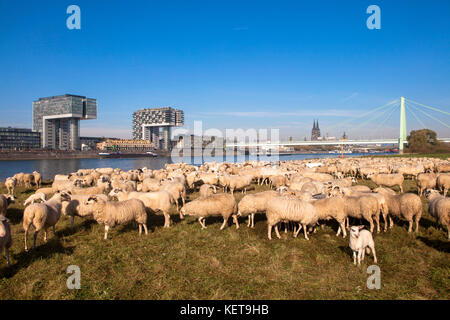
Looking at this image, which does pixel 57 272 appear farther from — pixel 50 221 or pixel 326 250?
pixel 326 250

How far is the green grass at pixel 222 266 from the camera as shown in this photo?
16.5 ft

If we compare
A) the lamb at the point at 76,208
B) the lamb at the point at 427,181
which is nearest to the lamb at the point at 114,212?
the lamb at the point at 76,208

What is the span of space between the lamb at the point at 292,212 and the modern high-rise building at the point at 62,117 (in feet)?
468

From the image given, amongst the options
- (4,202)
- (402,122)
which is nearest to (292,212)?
(4,202)

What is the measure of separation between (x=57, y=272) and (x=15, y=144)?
157481 millimetres

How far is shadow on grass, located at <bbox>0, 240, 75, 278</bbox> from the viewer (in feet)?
19.2

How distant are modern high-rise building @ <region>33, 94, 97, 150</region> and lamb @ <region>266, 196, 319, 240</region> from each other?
14279cm

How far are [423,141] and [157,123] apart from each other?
153633 mm

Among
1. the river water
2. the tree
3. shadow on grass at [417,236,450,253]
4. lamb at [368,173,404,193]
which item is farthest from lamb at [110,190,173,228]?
the tree

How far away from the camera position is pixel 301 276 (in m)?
5.54

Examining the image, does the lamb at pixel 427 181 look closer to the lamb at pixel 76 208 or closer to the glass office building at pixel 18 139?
the lamb at pixel 76 208

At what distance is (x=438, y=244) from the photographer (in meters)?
7.02

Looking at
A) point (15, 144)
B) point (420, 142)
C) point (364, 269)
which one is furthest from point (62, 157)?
point (420, 142)

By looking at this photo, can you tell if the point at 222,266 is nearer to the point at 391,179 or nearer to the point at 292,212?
the point at 292,212
